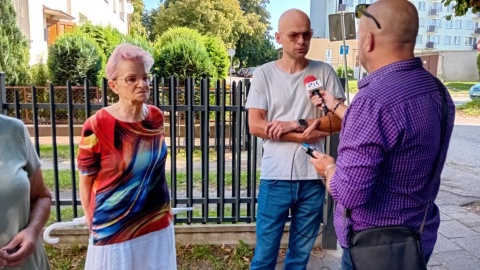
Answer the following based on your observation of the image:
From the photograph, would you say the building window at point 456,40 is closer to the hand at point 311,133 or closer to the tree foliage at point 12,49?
the tree foliage at point 12,49

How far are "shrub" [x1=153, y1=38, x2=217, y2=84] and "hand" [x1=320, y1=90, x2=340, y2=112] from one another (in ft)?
28.3

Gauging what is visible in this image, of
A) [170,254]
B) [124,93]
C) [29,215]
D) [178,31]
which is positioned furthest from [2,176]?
[178,31]

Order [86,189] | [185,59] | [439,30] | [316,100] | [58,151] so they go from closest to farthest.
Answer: [86,189]
[316,100]
[58,151]
[185,59]
[439,30]

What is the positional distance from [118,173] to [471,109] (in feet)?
61.8

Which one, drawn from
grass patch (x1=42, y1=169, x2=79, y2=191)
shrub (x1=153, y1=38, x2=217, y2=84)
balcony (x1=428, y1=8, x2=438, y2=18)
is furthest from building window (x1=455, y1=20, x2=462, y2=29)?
grass patch (x1=42, y1=169, x2=79, y2=191)

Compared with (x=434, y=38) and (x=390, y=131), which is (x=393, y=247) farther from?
(x=434, y=38)

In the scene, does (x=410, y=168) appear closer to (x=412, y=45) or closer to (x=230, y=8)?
(x=412, y=45)

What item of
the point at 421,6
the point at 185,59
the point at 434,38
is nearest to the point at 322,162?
the point at 185,59

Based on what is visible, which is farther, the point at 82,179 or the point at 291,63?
the point at 291,63

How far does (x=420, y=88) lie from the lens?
1482 mm

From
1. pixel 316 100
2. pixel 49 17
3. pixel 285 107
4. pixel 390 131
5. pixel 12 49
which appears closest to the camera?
pixel 390 131

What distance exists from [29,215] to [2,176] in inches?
10.4

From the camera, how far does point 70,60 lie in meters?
10.4

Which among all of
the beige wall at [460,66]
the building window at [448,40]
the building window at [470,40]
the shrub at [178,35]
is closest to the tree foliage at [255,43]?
the beige wall at [460,66]
